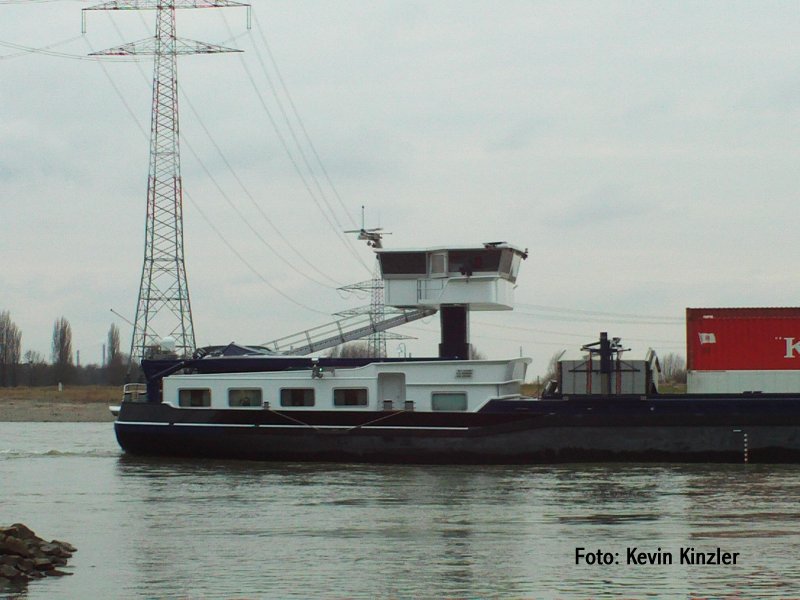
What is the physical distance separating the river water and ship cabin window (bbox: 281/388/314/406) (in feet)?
6.96

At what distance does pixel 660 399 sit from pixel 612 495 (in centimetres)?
800

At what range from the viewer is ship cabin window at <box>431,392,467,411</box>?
3825cm

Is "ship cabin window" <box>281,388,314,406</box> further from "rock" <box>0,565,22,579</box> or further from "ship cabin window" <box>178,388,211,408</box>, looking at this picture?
"rock" <box>0,565,22,579</box>

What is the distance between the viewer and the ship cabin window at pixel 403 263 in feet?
134

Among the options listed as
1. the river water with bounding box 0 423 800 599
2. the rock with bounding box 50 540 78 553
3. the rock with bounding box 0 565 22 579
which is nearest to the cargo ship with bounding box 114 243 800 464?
the river water with bounding box 0 423 800 599

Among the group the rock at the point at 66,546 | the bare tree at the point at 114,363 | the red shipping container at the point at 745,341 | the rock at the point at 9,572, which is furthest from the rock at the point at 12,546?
the bare tree at the point at 114,363

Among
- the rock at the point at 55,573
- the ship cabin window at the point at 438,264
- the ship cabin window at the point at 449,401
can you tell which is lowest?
the rock at the point at 55,573

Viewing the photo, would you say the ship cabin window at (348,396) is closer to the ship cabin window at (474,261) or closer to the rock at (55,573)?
the ship cabin window at (474,261)

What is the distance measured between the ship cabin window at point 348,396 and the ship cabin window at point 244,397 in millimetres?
2689

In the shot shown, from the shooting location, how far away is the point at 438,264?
40812mm

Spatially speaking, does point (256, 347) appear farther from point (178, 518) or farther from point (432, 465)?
point (178, 518)

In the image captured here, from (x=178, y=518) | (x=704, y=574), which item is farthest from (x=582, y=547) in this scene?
(x=178, y=518)

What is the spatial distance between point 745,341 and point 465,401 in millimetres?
9465

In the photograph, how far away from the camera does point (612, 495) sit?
2998 cm
